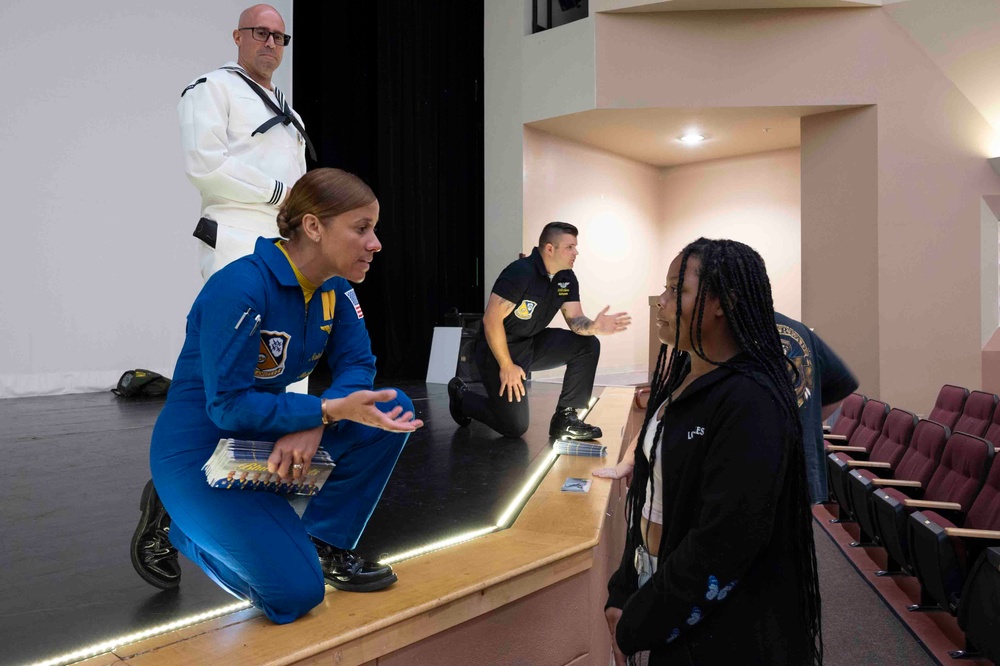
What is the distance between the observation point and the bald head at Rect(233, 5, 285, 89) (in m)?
1.89

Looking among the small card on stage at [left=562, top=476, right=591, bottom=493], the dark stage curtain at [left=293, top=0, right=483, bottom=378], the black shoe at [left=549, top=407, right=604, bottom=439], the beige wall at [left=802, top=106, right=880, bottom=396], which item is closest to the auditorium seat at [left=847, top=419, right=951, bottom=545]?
the black shoe at [left=549, top=407, right=604, bottom=439]

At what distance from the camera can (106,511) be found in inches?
84.9

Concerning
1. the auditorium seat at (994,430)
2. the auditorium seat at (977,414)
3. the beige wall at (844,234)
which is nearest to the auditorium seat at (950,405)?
the auditorium seat at (977,414)

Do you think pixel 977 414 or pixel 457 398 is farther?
→ pixel 977 414

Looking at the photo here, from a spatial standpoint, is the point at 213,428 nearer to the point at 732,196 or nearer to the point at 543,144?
the point at 543,144

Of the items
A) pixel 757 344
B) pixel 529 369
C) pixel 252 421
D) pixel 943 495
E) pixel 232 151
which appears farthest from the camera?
pixel 529 369

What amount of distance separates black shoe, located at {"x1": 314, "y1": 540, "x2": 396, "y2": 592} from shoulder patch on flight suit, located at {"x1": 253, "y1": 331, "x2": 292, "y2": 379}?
15.7 inches

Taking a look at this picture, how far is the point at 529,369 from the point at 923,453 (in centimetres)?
189

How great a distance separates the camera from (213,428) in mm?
1423

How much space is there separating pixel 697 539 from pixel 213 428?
0.89 meters

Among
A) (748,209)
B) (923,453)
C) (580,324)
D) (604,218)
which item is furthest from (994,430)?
(748,209)

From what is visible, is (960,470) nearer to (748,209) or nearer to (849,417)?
(849,417)

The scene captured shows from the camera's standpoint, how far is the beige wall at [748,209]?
9.22 m

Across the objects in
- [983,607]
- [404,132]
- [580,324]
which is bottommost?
[983,607]
